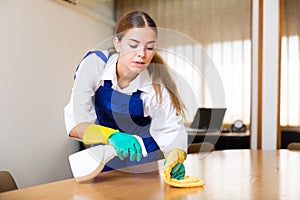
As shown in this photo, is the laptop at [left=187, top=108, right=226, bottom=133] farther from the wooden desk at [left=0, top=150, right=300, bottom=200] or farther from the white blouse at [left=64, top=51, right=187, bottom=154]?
the wooden desk at [left=0, top=150, right=300, bottom=200]

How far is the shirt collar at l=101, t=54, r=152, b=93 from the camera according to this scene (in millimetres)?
812

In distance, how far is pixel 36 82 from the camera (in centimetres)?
260

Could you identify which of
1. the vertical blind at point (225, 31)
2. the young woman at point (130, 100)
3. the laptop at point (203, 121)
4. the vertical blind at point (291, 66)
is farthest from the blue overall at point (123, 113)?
the vertical blind at point (291, 66)

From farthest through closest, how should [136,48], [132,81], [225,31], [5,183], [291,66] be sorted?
[291,66] < [225,31] < [5,183] < [132,81] < [136,48]

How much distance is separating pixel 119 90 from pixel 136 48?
0.54 feet

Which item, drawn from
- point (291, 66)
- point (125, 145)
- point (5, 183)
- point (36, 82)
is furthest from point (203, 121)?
point (291, 66)

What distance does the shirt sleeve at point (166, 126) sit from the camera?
914 millimetres

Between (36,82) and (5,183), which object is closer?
(5,183)

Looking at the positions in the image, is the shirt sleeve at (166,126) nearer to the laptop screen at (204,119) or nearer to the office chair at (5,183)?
the laptop screen at (204,119)

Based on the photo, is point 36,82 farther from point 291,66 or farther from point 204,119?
point 291,66

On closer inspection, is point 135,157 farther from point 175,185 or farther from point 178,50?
point 178,50

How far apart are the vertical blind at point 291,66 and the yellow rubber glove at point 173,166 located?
114 inches

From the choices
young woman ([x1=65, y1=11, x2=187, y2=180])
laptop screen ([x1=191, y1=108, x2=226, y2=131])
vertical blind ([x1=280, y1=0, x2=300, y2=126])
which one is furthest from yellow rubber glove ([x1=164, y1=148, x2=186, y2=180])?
vertical blind ([x1=280, y1=0, x2=300, y2=126])

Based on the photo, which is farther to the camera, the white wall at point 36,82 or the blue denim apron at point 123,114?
the white wall at point 36,82
